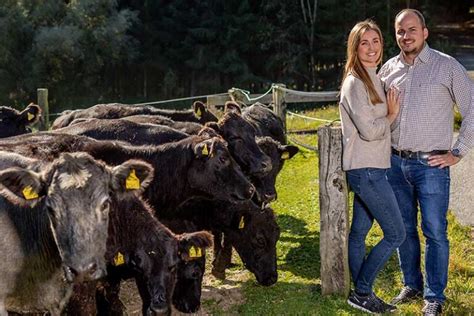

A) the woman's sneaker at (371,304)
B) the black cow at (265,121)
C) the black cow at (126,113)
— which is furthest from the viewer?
the black cow at (265,121)

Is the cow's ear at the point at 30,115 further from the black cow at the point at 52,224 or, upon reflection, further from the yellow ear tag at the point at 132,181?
the yellow ear tag at the point at 132,181

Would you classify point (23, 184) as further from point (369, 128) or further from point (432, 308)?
point (432, 308)

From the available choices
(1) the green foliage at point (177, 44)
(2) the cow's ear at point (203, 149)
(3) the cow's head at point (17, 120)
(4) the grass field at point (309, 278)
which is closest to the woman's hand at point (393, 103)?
(4) the grass field at point (309, 278)

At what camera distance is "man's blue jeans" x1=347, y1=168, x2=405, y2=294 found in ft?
18.3

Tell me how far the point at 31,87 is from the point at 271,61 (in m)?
11.8

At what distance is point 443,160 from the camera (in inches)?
217

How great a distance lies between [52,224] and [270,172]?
4155mm

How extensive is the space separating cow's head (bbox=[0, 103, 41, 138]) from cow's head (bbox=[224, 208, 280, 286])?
4.85 metres

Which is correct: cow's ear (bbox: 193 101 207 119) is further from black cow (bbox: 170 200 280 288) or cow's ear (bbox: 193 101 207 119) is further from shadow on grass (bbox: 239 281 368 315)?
shadow on grass (bbox: 239 281 368 315)

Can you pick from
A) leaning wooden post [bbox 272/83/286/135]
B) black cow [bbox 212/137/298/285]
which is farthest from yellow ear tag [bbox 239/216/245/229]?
leaning wooden post [bbox 272/83/286/135]

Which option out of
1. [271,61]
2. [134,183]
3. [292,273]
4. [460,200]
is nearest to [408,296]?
[292,273]

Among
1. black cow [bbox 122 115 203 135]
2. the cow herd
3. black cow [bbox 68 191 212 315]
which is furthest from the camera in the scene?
black cow [bbox 122 115 203 135]

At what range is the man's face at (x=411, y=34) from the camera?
558 cm

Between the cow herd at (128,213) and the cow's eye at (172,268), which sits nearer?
the cow herd at (128,213)
